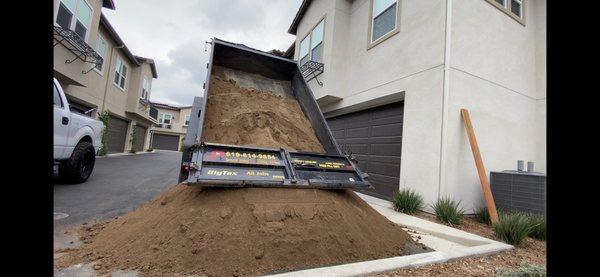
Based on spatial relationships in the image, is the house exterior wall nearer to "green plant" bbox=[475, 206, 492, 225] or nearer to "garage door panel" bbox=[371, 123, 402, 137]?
"green plant" bbox=[475, 206, 492, 225]

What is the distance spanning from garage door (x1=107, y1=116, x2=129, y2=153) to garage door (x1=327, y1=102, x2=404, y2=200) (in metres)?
A: 14.1

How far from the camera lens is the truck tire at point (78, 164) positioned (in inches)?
244

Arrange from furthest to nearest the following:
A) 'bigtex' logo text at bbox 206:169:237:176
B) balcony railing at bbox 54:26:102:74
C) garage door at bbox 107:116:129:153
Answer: garage door at bbox 107:116:129:153 → balcony railing at bbox 54:26:102:74 → 'bigtex' logo text at bbox 206:169:237:176

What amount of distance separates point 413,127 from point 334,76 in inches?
144

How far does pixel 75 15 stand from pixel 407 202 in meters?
12.4

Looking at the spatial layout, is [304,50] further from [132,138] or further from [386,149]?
[132,138]

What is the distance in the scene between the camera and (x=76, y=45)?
1035 cm

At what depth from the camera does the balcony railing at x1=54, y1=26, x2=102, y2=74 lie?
929 centimetres

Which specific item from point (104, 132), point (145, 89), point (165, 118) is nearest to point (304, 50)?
point (104, 132)

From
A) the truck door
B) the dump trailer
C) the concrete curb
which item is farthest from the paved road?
the concrete curb

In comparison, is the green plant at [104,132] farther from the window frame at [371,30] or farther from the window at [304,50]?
the window frame at [371,30]

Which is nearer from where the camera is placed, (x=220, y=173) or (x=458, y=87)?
(x=220, y=173)

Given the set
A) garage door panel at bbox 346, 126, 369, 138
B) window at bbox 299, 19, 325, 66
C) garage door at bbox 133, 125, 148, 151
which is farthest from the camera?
garage door at bbox 133, 125, 148, 151
